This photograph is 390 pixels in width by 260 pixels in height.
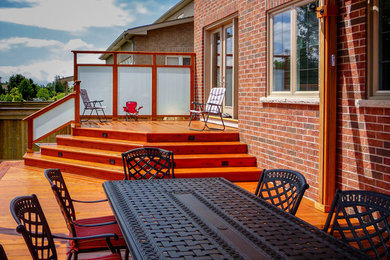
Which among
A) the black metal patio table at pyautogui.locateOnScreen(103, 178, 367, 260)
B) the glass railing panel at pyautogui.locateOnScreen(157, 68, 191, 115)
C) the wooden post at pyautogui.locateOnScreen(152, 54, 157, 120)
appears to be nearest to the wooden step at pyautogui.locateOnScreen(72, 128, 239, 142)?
the wooden post at pyautogui.locateOnScreen(152, 54, 157, 120)

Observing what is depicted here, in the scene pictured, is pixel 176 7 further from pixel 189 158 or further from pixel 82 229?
pixel 82 229

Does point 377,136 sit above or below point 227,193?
above

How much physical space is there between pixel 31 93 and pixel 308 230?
37.4 metres

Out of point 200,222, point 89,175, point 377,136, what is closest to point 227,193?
point 200,222

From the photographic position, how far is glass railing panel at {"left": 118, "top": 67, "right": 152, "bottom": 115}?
1102 cm

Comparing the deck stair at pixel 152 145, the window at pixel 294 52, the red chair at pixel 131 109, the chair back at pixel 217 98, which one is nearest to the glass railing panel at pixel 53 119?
the deck stair at pixel 152 145

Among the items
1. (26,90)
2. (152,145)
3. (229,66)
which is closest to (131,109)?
(229,66)

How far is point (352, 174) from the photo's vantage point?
16.0ft

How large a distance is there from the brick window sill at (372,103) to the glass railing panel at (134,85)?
7137mm

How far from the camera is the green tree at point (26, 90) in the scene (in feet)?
118

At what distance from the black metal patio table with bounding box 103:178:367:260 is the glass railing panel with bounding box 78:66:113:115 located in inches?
319

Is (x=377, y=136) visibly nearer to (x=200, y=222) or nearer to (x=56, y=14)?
(x=200, y=222)

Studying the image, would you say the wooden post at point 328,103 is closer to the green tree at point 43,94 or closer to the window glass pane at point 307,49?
the window glass pane at point 307,49

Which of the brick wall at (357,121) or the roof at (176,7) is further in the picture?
the roof at (176,7)
